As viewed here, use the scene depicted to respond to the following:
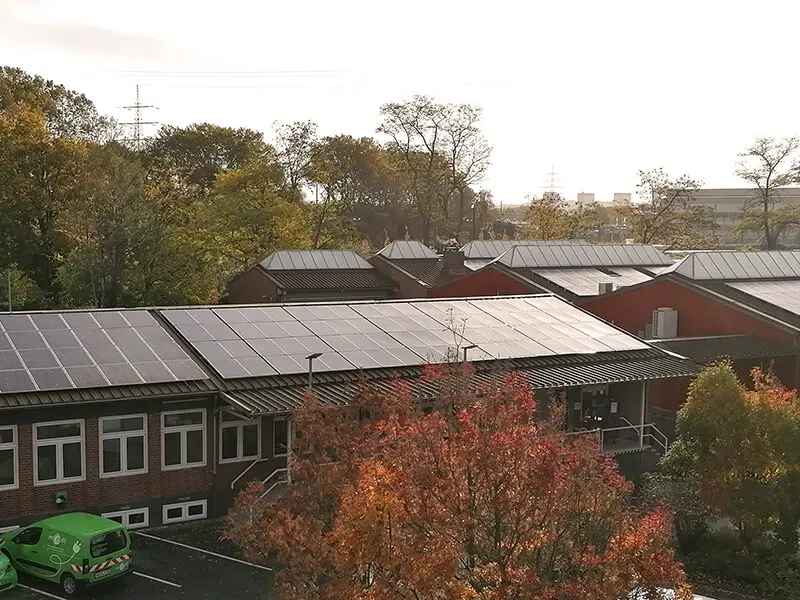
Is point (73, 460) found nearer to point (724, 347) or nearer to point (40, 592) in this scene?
point (40, 592)

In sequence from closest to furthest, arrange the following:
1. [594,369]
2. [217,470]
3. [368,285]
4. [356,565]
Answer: [356,565] → [217,470] → [594,369] → [368,285]

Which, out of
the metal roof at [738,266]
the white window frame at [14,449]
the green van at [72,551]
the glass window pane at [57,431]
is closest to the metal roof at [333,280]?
the metal roof at [738,266]

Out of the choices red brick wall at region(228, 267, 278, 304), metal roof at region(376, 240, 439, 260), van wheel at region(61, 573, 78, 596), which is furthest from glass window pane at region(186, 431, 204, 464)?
metal roof at region(376, 240, 439, 260)

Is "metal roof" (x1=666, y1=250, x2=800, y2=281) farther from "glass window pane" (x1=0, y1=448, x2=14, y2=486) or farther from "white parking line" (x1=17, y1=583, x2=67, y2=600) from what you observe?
"white parking line" (x1=17, y1=583, x2=67, y2=600)

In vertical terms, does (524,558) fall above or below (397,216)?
below

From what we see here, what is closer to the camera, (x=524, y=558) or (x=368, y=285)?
(x=524, y=558)

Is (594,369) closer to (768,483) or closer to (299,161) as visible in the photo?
(768,483)

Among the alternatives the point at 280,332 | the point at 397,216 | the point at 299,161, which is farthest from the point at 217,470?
the point at 397,216
